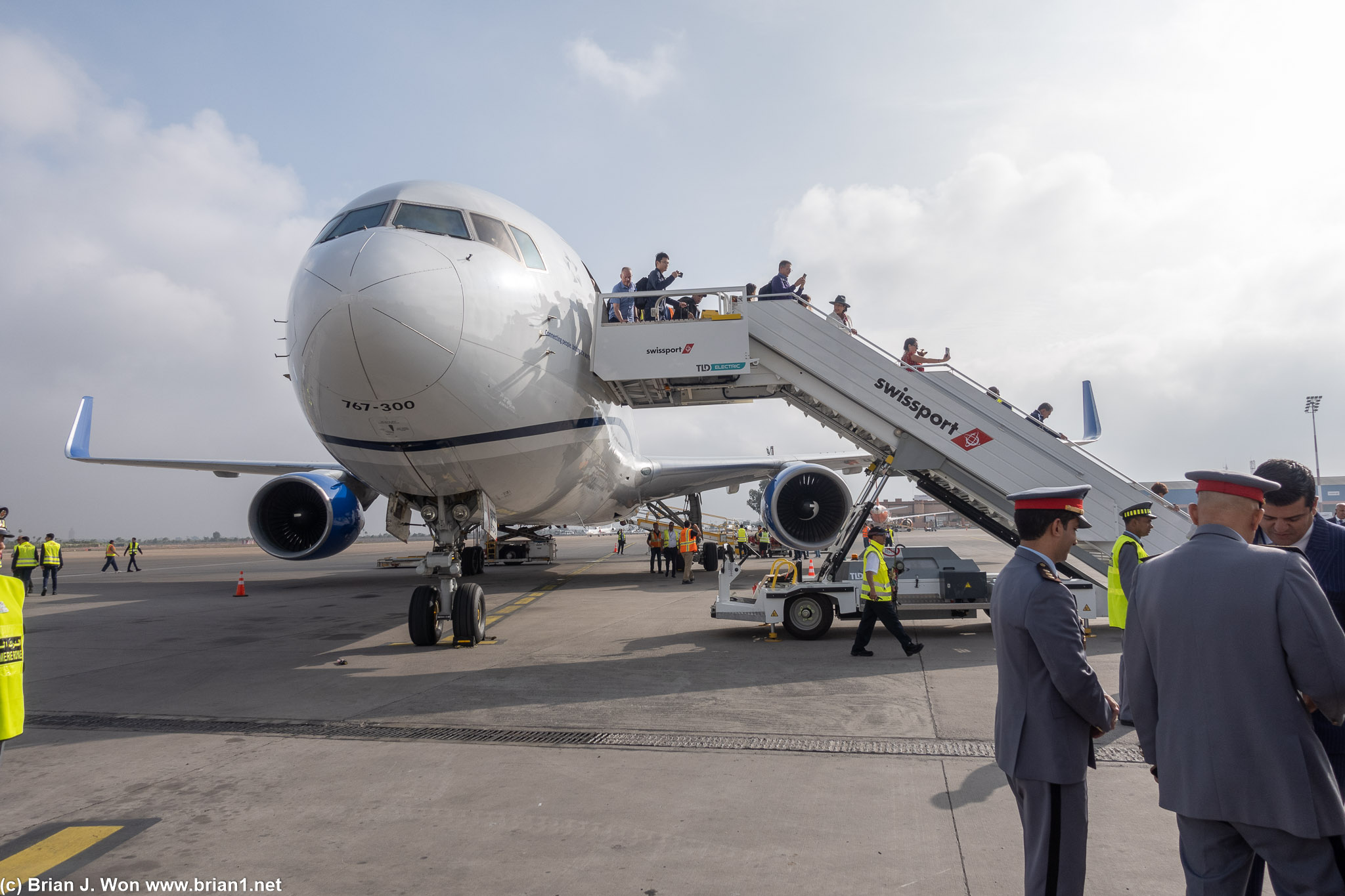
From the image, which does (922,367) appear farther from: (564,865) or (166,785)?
(166,785)

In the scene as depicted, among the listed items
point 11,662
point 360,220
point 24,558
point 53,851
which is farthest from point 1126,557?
point 24,558

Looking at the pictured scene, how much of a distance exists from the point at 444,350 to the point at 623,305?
4459 millimetres

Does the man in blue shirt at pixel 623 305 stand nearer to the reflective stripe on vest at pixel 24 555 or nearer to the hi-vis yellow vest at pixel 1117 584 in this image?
the hi-vis yellow vest at pixel 1117 584

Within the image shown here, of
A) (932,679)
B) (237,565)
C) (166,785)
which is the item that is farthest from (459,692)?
(237,565)

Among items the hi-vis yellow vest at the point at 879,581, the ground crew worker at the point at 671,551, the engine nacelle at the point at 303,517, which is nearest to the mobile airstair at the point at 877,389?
the hi-vis yellow vest at the point at 879,581

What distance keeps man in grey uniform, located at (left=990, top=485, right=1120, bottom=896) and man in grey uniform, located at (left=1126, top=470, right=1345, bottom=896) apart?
216 millimetres

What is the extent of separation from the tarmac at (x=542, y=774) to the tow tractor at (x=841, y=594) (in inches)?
13.7

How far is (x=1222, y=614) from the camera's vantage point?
6.93ft

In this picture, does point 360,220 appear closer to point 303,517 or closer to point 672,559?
point 303,517

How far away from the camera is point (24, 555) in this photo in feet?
51.4

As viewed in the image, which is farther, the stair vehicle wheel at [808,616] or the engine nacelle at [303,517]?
the engine nacelle at [303,517]

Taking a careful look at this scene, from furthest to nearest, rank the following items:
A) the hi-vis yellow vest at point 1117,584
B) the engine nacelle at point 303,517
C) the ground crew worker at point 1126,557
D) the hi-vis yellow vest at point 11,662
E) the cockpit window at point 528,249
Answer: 1. the engine nacelle at point 303,517
2. the cockpit window at point 528,249
3. the hi-vis yellow vest at point 1117,584
4. the ground crew worker at point 1126,557
5. the hi-vis yellow vest at point 11,662

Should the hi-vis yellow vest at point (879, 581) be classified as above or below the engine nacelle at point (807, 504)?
below

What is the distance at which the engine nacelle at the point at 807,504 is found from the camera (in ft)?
41.3
